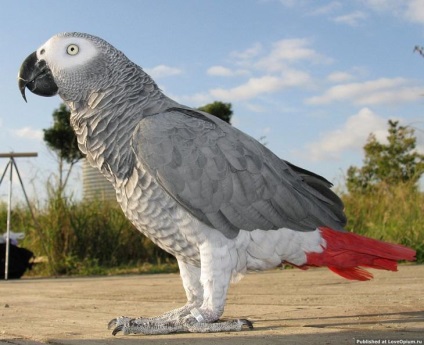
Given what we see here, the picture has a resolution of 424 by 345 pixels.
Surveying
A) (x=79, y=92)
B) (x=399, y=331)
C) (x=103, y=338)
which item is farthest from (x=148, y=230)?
(x=399, y=331)

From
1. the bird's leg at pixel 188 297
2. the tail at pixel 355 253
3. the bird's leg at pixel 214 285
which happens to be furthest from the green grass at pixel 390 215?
the bird's leg at pixel 214 285

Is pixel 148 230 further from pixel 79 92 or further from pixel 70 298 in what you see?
pixel 70 298

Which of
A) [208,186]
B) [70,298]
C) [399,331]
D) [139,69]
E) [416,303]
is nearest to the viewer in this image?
[399,331]

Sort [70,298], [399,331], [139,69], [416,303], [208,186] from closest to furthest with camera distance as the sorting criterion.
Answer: [399,331], [208,186], [139,69], [416,303], [70,298]

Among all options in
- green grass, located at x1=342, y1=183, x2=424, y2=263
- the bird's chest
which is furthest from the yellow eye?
green grass, located at x1=342, y1=183, x2=424, y2=263

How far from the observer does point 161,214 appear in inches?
103

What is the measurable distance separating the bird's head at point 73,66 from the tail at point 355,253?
4.33 feet

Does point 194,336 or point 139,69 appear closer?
point 194,336

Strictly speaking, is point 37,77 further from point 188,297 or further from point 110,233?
point 110,233

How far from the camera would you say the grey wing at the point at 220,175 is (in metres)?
2.60

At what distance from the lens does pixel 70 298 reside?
4.37 m

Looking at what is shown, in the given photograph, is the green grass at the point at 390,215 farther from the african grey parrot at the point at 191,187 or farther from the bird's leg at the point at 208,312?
the bird's leg at the point at 208,312

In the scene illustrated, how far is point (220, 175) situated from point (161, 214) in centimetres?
33

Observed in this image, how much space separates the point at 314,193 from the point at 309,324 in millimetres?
659
